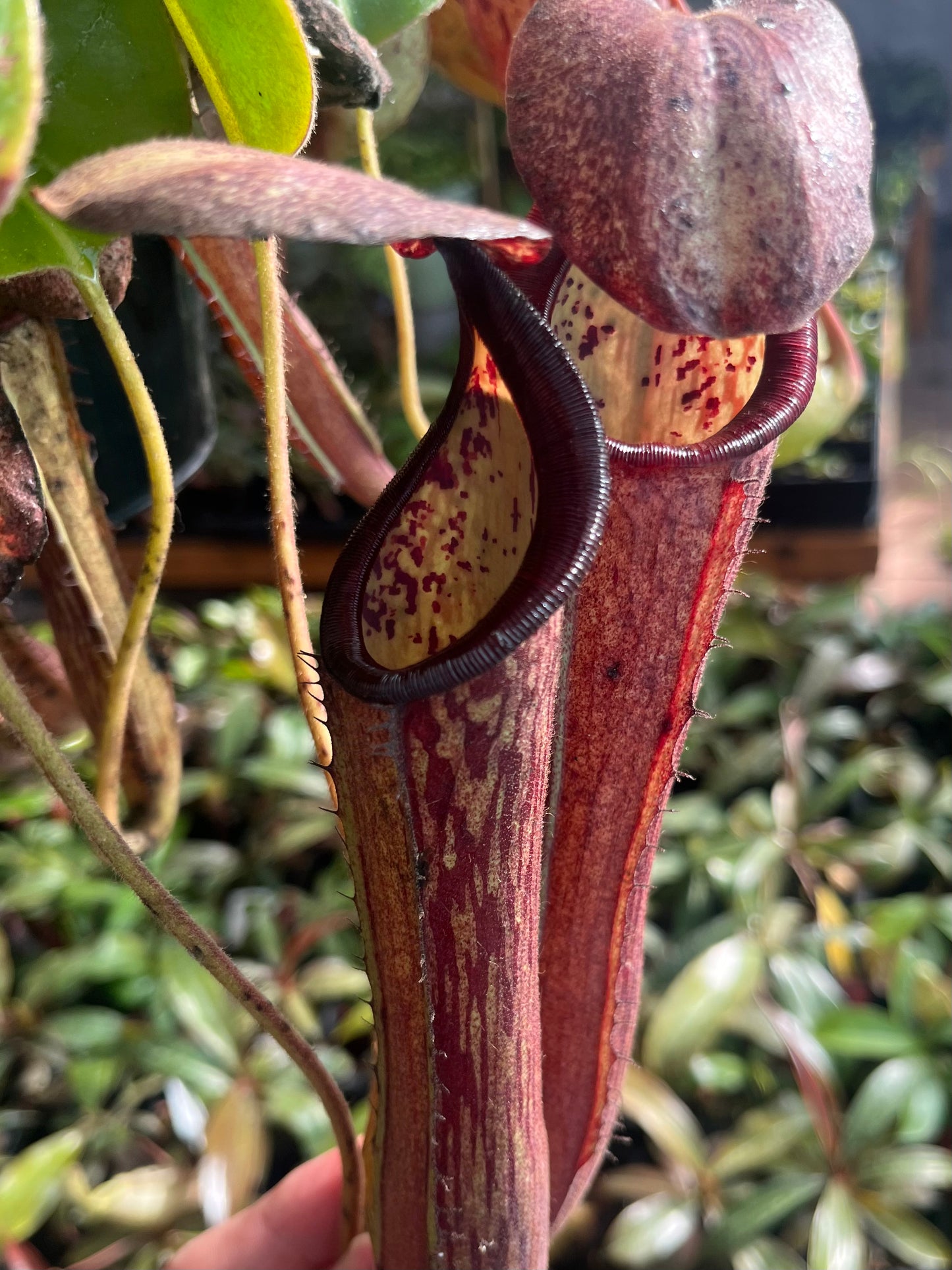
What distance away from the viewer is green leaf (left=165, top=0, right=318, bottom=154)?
0.91 feet

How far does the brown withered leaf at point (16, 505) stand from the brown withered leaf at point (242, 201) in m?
0.19

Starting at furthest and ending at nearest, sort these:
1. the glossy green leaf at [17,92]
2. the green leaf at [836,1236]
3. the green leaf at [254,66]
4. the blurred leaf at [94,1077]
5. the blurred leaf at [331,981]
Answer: the blurred leaf at [331,981], the blurred leaf at [94,1077], the green leaf at [836,1236], the green leaf at [254,66], the glossy green leaf at [17,92]

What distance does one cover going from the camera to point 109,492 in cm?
60

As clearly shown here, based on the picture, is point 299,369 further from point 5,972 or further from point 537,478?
point 5,972

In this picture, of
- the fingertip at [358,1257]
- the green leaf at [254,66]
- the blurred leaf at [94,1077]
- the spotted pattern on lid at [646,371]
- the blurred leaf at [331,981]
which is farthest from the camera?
the blurred leaf at [331,981]

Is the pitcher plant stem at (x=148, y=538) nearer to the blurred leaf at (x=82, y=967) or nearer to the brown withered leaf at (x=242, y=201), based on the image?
the brown withered leaf at (x=242, y=201)

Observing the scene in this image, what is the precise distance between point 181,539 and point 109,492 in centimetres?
140

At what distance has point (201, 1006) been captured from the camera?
0.98 meters

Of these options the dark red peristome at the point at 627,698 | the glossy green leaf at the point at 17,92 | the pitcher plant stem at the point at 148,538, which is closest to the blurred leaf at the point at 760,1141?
the dark red peristome at the point at 627,698

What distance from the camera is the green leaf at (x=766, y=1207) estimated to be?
2.71 ft

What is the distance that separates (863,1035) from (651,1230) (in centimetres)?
29

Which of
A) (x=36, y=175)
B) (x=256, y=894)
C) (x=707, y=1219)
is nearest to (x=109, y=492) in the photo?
(x=36, y=175)

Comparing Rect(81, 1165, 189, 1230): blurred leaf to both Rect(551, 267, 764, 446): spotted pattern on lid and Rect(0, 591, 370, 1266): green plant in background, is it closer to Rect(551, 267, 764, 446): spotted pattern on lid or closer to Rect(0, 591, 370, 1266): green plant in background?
Rect(0, 591, 370, 1266): green plant in background

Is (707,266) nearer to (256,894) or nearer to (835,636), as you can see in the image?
(256,894)
